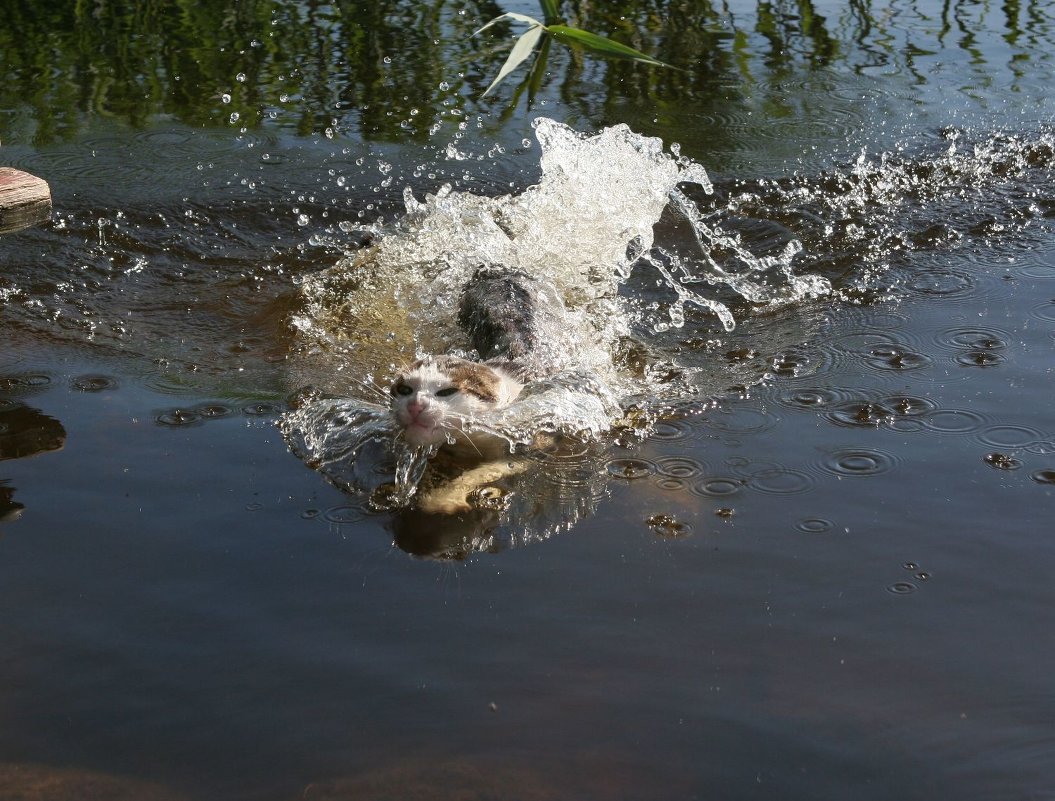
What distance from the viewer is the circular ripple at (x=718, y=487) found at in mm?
3932

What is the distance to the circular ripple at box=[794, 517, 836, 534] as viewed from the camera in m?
3.66

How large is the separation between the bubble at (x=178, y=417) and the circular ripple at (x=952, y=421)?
2.77m

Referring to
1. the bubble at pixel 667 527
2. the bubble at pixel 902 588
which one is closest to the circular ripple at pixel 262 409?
the bubble at pixel 667 527

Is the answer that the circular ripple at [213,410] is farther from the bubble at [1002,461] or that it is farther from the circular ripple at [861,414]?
the bubble at [1002,461]

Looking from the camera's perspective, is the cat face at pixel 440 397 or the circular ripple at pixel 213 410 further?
the circular ripple at pixel 213 410

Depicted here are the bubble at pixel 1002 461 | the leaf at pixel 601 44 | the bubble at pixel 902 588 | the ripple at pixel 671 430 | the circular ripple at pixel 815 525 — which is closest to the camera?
the leaf at pixel 601 44

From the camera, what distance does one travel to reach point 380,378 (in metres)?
5.23

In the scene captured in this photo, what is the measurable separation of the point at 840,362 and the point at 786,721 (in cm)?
250

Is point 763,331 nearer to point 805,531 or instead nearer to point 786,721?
point 805,531

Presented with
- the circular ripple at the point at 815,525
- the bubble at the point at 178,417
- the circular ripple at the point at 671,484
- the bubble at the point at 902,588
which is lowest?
the bubble at the point at 178,417

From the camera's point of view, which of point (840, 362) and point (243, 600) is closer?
point (243, 600)

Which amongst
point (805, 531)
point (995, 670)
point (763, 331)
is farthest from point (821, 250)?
point (995, 670)

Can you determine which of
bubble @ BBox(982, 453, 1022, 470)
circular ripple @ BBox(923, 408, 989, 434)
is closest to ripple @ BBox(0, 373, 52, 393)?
circular ripple @ BBox(923, 408, 989, 434)

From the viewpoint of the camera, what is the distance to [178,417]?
451cm
